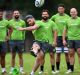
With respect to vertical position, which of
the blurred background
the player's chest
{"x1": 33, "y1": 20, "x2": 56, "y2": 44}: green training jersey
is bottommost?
{"x1": 33, "y1": 20, "x2": 56, "y2": 44}: green training jersey

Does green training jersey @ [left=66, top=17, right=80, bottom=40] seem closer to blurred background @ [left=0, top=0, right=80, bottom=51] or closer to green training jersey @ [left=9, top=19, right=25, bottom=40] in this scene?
green training jersey @ [left=9, top=19, right=25, bottom=40]

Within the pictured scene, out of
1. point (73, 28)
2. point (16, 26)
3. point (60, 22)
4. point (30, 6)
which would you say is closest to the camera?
point (73, 28)

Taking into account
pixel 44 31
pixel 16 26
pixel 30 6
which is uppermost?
pixel 30 6

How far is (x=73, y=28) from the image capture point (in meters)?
16.4

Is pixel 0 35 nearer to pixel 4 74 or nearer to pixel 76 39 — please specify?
pixel 4 74

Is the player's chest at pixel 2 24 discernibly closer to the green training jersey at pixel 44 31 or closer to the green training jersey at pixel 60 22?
the green training jersey at pixel 44 31

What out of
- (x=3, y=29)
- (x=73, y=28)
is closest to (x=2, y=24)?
(x=3, y=29)

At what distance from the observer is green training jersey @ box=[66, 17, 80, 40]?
16312 millimetres

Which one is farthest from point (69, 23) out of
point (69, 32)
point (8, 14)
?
point (8, 14)

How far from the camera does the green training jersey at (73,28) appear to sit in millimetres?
16312

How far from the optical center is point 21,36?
17.3m

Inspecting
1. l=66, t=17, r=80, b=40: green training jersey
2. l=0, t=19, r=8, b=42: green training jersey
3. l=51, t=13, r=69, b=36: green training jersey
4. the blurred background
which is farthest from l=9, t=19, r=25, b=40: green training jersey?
the blurred background

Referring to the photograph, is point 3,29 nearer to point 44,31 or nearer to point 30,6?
point 44,31

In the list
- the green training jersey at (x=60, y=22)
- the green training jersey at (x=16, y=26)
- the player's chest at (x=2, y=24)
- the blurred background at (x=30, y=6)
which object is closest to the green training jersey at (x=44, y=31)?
A: the green training jersey at (x=60, y=22)
